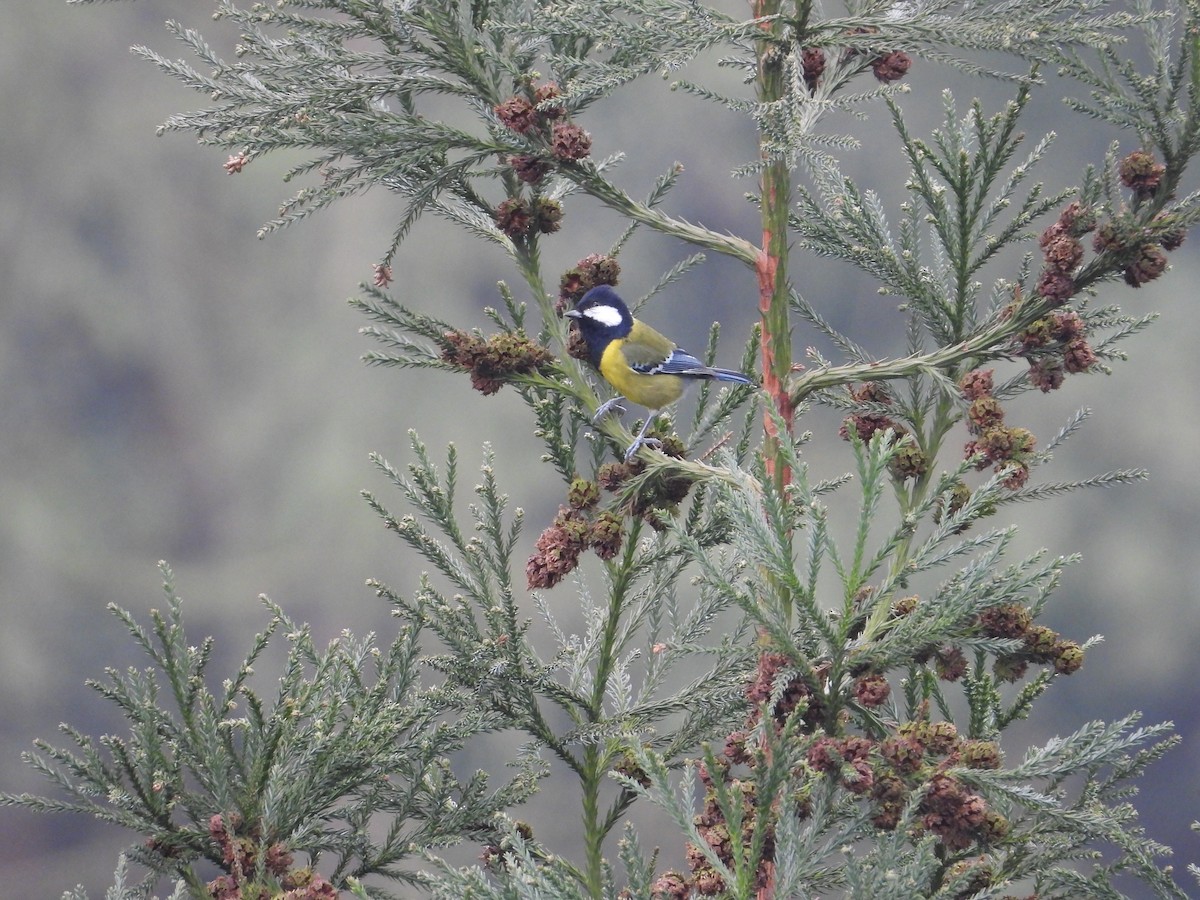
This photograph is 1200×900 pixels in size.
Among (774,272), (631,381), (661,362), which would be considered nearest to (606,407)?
(631,381)

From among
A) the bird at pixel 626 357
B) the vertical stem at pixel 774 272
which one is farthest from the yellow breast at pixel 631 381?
the vertical stem at pixel 774 272

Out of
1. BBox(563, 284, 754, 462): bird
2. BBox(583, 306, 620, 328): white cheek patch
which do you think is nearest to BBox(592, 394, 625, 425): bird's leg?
BBox(563, 284, 754, 462): bird

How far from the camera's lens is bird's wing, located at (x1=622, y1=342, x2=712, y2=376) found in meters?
2.00

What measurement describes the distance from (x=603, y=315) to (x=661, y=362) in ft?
0.55

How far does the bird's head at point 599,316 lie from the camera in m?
1.96

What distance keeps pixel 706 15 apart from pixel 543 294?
1.63 ft

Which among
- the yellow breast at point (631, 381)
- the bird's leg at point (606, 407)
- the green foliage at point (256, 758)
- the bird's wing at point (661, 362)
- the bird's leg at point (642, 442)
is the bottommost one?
the green foliage at point (256, 758)

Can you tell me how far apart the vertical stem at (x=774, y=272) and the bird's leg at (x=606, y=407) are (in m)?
0.24

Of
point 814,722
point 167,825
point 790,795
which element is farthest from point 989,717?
point 167,825

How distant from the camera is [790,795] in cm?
147

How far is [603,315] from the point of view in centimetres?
197

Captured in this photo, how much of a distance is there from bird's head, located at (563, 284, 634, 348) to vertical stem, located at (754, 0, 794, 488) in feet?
0.78

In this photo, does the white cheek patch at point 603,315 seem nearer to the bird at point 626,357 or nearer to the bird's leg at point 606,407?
the bird at point 626,357

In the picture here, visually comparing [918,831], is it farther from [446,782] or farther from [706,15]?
[706,15]
